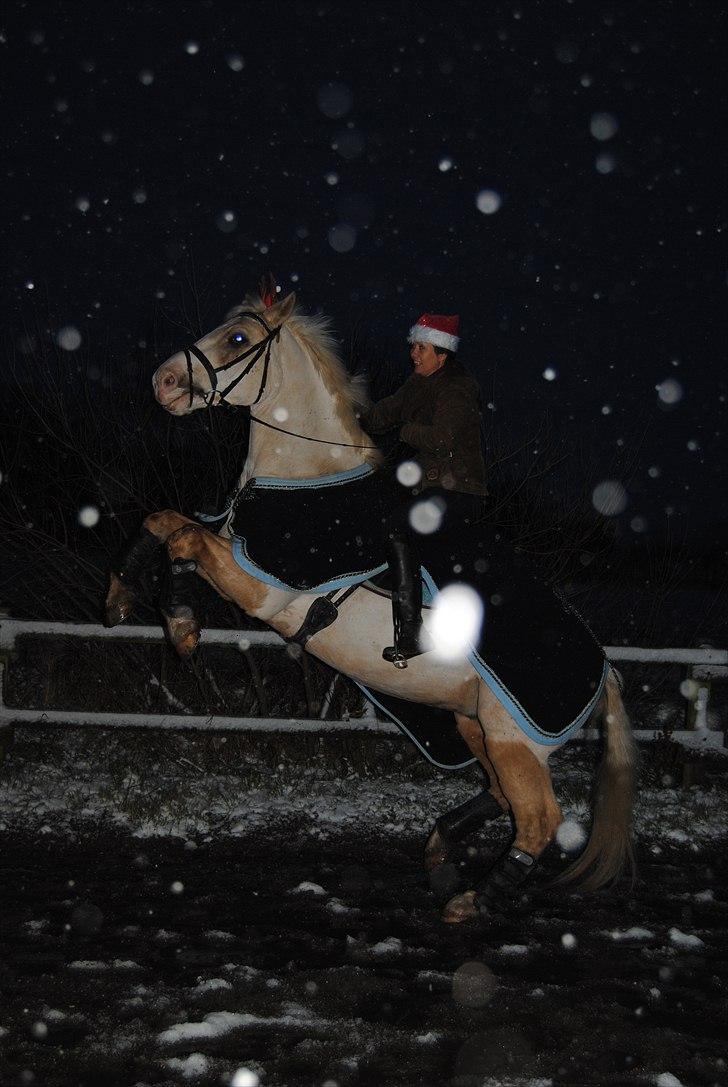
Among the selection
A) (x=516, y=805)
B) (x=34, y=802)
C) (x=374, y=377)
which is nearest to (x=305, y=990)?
(x=516, y=805)

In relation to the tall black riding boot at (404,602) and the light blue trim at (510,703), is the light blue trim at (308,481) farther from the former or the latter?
the light blue trim at (510,703)

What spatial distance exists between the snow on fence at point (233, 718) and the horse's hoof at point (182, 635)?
6.70 ft

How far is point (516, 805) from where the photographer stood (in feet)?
14.0

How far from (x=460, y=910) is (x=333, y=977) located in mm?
897

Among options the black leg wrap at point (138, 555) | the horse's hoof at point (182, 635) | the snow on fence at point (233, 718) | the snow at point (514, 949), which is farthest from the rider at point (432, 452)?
the snow on fence at point (233, 718)

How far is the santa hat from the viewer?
14.5 ft

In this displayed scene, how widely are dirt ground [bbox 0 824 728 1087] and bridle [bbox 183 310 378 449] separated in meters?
2.36

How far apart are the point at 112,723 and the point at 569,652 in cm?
373

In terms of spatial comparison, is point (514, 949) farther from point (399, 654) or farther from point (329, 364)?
point (329, 364)

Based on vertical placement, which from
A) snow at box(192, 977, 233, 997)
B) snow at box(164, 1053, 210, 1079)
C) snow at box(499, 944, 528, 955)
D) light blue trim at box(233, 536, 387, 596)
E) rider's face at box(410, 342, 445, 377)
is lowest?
snow at box(499, 944, 528, 955)

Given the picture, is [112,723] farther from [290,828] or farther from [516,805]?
[516,805]

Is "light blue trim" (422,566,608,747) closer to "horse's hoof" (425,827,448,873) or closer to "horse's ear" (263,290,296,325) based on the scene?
"horse's hoof" (425,827,448,873)

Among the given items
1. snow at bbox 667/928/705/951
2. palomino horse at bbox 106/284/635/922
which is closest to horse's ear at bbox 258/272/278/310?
palomino horse at bbox 106/284/635/922

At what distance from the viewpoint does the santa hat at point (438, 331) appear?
4.41 m
